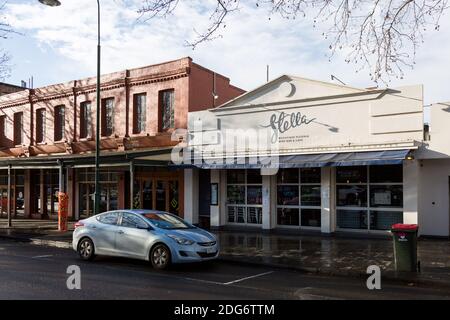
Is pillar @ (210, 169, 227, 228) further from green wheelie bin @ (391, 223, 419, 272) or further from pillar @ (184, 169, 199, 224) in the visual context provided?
green wheelie bin @ (391, 223, 419, 272)

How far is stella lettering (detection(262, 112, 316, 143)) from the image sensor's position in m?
17.3

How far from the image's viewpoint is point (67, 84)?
2512cm

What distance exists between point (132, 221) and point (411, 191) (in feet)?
30.2

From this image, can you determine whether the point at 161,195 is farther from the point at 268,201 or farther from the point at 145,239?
the point at 145,239

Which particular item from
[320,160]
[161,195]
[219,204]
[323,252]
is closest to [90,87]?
[161,195]

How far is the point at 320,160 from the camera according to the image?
51.9 ft

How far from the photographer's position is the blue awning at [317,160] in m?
14.5

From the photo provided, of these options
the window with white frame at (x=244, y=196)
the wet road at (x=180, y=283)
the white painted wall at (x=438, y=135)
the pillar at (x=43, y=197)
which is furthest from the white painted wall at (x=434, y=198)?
the pillar at (x=43, y=197)

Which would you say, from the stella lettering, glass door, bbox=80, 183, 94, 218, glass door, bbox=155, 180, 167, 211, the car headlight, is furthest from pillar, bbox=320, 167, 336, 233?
glass door, bbox=80, 183, 94, 218

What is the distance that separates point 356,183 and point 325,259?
17.8 ft

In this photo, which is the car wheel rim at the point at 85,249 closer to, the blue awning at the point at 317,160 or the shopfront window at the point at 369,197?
the blue awning at the point at 317,160

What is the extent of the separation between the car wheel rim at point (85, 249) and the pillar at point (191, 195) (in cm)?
776
